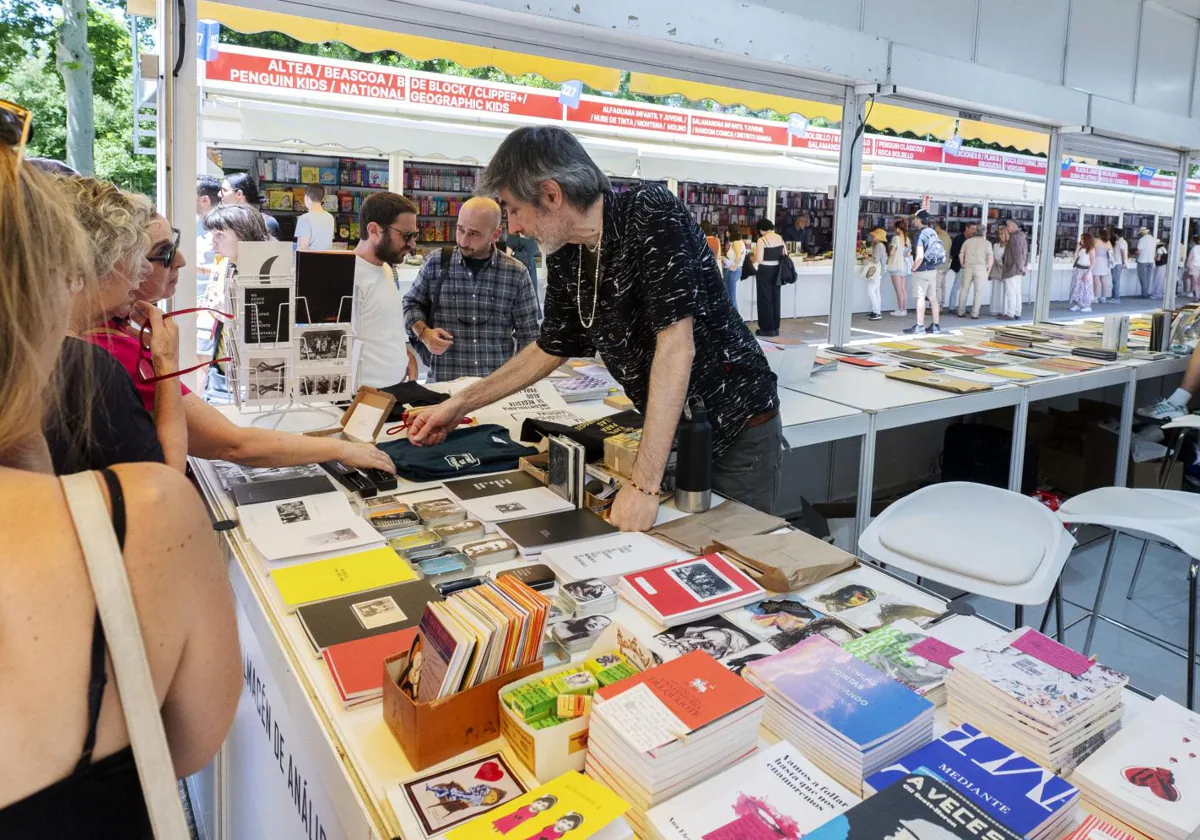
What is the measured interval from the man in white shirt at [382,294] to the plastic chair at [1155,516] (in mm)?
2552

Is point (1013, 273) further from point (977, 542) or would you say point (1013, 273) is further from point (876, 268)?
point (977, 542)

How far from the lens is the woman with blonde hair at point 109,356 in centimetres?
131

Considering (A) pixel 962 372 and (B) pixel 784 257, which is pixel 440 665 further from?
(B) pixel 784 257

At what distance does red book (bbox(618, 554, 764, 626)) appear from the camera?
1352 mm

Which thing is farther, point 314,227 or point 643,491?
point 314,227

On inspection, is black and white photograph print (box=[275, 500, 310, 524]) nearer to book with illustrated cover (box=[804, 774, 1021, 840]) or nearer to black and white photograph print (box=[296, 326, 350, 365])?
black and white photograph print (box=[296, 326, 350, 365])

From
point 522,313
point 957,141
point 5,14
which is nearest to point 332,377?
point 522,313

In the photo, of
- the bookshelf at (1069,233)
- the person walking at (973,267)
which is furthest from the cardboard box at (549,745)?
the bookshelf at (1069,233)

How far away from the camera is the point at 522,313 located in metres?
3.88

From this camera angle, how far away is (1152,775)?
0.99 meters

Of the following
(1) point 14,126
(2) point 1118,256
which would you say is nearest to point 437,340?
(1) point 14,126

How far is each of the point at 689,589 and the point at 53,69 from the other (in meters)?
14.4

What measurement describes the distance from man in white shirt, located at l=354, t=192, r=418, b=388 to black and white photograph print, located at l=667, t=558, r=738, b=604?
2203 mm

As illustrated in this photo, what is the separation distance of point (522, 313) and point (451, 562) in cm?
246
